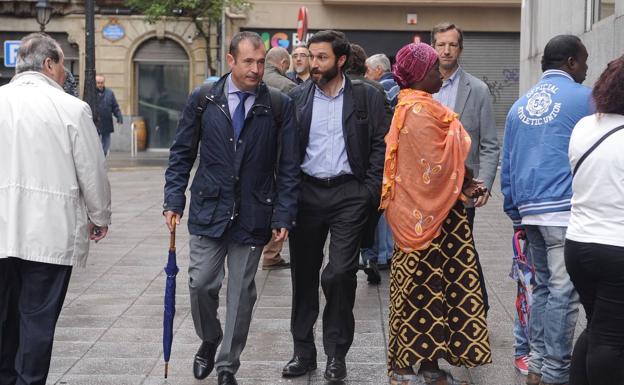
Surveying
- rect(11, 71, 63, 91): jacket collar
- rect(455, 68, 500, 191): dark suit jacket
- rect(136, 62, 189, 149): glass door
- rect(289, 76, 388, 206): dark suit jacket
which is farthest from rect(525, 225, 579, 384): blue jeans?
rect(136, 62, 189, 149): glass door

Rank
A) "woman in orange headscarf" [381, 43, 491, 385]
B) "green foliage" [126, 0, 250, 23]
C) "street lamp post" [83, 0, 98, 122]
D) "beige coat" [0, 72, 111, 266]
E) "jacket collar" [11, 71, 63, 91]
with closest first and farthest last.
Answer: "beige coat" [0, 72, 111, 266]
"jacket collar" [11, 71, 63, 91]
"woman in orange headscarf" [381, 43, 491, 385]
"street lamp post" [83, 0, 98, 122]
"green foliage" [126, 0, 250, 23]

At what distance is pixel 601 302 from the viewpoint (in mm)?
4906

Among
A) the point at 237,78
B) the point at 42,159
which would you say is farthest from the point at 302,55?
the point at 42,159

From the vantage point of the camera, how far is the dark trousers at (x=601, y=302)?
15.9 ft

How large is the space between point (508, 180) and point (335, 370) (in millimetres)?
1458

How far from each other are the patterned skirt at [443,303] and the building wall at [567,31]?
4.86 m

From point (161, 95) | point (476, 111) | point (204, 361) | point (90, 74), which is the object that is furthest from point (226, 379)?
point (161, 95)

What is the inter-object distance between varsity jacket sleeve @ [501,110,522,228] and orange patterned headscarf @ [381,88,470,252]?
1.49 feet

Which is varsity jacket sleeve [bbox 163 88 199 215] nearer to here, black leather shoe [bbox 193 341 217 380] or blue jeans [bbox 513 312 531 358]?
black leather shoe [bbox 193 341 217 380]

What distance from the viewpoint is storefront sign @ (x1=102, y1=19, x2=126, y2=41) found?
102 feet

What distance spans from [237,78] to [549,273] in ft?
6.63

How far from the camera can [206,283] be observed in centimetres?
627

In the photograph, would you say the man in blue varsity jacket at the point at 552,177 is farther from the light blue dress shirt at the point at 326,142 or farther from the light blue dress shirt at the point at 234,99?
the light blue dress shirt at the point at 234,99

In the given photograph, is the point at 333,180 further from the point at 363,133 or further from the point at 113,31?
the point at 113,31
